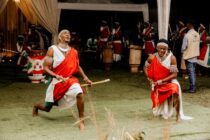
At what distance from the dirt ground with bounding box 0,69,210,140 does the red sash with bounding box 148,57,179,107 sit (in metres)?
0.39

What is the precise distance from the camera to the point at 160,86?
24.3ft

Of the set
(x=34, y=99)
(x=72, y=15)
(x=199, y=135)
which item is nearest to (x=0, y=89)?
(x=34, y=99)

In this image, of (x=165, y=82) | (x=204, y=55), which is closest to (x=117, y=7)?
(x=204, y=55)

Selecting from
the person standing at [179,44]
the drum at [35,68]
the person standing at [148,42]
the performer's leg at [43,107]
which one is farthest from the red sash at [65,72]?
the person standing at [148,42]

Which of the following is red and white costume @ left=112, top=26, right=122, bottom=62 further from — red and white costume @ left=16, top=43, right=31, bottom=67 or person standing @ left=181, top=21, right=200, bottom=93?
person standing @ left=181, top=21, right=200, bottom=93

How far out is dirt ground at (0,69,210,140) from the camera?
6309mm

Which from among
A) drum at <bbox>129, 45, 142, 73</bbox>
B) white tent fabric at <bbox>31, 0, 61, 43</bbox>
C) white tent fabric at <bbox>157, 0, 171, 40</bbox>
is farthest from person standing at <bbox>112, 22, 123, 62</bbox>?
white tent fabric at <bbox>157, 0, 171, 40</bbox>

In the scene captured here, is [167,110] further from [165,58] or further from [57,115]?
[57,115]

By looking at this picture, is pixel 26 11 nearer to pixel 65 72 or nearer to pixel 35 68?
pixel 35 68

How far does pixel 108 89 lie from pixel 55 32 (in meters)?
3.30

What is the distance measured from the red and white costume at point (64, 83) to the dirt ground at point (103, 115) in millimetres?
388

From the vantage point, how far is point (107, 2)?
17.2m

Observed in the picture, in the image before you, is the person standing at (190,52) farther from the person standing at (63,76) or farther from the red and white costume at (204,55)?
the person standing at (63,76)

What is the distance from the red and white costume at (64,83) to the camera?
688 centimetres
